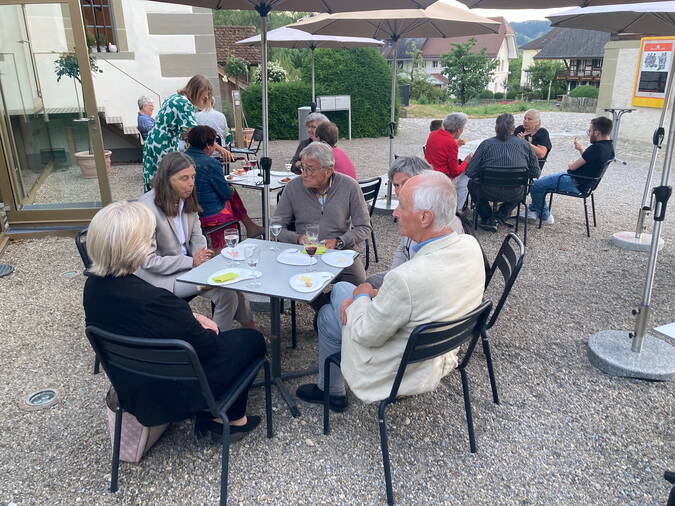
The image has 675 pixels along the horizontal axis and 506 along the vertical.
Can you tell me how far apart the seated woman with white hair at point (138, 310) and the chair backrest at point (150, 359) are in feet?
0.15

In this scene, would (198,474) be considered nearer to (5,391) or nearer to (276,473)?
(276,473)

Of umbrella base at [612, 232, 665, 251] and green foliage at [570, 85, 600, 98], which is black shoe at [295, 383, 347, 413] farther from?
green foliage at [570, 85, 600, 98]

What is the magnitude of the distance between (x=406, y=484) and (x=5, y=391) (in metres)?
2.38

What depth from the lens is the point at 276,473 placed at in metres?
2.32

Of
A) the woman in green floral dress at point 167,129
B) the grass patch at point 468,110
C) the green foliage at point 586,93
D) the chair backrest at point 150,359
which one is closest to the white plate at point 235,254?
the chair backrest at point 150,359

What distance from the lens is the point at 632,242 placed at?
527cm

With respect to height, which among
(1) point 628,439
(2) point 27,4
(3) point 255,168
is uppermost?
(2) point 27,4

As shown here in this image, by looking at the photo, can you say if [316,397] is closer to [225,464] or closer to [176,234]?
[225,464]

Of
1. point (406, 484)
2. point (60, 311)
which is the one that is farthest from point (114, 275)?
point (60, 311)

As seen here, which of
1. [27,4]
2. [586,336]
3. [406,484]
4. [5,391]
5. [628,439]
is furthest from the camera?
[27,4]

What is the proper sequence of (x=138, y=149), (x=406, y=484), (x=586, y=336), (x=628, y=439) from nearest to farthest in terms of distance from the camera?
(x=406, y=484) → (x=628, y=439) → (x=586, y=336) → (x=138, y=149)

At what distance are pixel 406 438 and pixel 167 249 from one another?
5.77 feet

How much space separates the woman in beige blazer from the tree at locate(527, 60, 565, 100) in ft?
147

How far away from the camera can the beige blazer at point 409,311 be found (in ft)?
6.31
